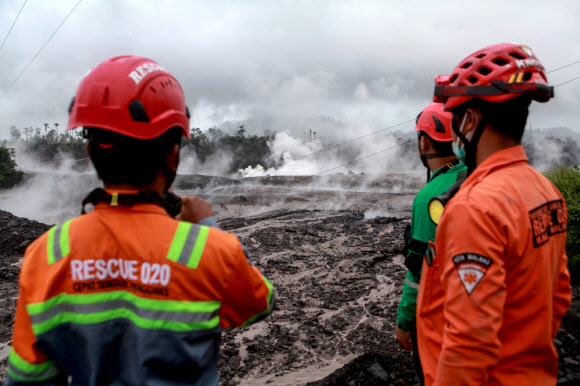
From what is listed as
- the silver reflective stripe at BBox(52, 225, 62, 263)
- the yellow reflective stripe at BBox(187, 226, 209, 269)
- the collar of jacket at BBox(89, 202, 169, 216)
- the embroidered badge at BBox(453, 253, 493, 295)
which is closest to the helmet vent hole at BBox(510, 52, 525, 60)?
the embroidered badge at BBox(453, 253, 493, 295)

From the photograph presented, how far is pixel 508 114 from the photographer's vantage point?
1.53m

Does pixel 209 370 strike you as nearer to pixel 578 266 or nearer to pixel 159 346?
pixel 159 346

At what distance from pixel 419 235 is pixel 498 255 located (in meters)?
1.09

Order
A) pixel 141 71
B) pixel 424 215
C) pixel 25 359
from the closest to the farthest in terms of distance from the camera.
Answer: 1. pixel 25 359
2. pixel 141 71
3. pixel 424 215

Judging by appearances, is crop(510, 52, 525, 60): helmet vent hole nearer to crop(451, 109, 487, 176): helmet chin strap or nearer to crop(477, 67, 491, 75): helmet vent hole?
crop(477, 67, 491, 75): helmet vent hole

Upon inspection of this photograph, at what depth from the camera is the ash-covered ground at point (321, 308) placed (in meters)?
3.92

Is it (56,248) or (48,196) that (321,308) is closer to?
(56,248)

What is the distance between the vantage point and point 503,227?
1.27m

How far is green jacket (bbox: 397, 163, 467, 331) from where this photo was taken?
2.31 meters

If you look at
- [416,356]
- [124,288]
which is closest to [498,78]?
[124,288]

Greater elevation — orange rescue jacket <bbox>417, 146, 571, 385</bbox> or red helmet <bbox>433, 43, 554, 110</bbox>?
red helmet <bbox>433, 43, 554, 110</bbox>

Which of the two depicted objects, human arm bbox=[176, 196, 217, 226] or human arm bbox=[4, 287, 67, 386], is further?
human arm bbox=[176, 196, 217, 226]

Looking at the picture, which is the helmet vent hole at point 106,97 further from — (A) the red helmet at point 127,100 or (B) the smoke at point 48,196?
(B) the smoke at point 48,196

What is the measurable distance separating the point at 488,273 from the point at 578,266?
689cm
